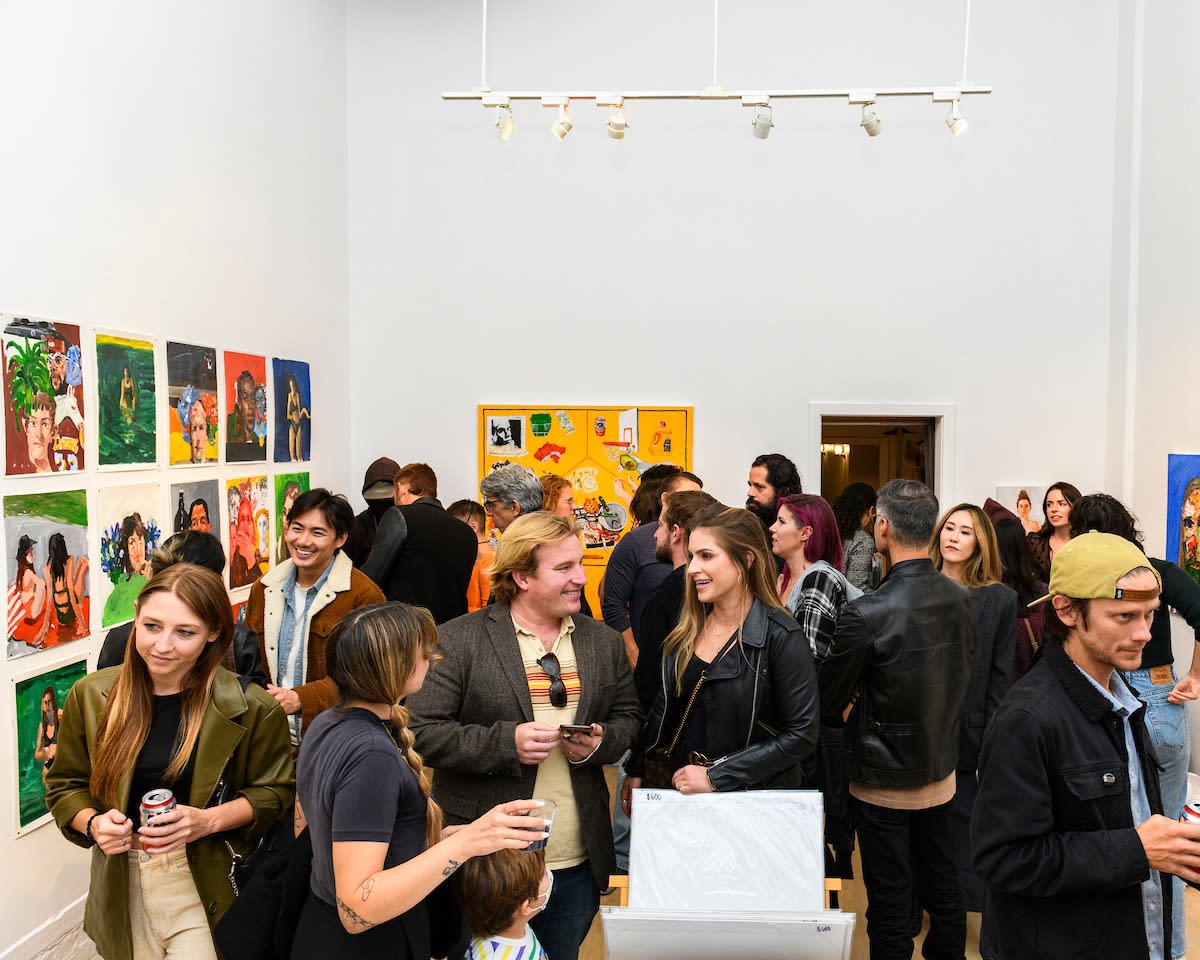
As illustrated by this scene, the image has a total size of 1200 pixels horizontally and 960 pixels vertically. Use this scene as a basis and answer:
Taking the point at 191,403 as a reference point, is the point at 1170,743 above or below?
below

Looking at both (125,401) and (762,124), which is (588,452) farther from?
(125,401)

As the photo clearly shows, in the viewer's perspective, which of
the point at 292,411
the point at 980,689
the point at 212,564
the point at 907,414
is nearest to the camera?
the point at 212,564

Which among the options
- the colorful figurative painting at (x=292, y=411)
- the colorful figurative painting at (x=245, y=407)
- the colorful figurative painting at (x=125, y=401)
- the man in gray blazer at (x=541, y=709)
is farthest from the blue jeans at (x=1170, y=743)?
the colorful figurative painting at (x=292, y=411)

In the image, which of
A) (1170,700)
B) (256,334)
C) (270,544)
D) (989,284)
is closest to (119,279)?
(256,334)

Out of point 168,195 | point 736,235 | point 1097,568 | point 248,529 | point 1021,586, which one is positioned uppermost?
point 736,235

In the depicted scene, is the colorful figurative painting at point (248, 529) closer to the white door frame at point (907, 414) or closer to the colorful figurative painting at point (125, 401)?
the colorful figurative painting at point (125, 401)

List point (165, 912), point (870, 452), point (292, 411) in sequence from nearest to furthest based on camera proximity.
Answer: point (165, 912)
point (292, 411)
point (870, 452)

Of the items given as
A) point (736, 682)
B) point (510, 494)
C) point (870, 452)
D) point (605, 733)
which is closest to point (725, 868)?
point (605, 733)

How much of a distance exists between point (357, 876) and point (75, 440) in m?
2.94

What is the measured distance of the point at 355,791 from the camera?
6.46 feet

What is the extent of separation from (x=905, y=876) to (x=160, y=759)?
251 centimetres

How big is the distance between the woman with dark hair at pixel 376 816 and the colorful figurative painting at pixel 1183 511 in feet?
17.5

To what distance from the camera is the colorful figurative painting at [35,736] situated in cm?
374

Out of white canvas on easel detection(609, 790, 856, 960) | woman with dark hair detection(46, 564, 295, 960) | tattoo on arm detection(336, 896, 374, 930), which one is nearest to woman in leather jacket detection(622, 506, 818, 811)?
white canvas on easel detection(609, 790, 856, 960)
